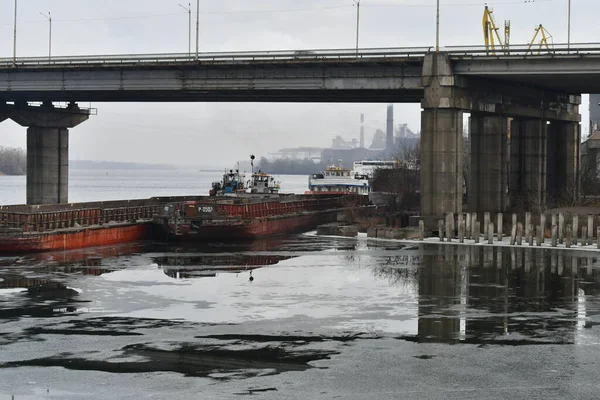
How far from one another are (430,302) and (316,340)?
7983 millimetres

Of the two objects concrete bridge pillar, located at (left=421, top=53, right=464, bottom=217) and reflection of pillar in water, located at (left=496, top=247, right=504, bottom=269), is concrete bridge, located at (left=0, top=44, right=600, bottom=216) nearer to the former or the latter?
concrete bridge pillar, located at (left=421, top=53, right=464, bottom=217)

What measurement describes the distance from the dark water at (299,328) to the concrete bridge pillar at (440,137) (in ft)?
48.1

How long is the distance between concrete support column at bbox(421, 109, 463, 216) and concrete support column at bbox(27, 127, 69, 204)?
46922 millimetres

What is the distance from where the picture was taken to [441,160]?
60.5m

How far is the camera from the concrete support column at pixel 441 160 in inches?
2382

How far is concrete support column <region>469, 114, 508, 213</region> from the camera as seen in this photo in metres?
71.6

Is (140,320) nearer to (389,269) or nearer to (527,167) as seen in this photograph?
(389,269)

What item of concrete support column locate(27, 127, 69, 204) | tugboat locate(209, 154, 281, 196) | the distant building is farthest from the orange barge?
the distant building

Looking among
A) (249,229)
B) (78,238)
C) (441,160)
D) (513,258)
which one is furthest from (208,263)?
(441,160)

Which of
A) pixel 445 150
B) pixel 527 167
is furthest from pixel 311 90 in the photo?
pixel 527 167

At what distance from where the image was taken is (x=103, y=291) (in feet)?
114

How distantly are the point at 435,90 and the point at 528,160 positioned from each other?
2300 cm

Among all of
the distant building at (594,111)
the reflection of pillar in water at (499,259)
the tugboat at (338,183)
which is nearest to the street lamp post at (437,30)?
the reflection of pillar in water at (499,259)

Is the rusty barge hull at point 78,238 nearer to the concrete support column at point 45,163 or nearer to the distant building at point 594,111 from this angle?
the concrete support column at point 45,163
